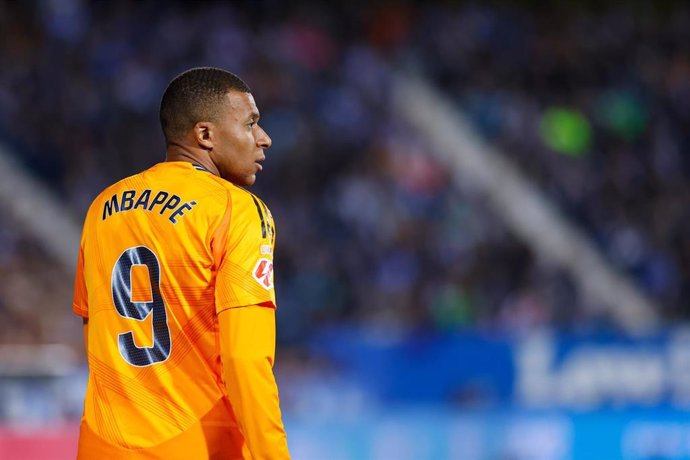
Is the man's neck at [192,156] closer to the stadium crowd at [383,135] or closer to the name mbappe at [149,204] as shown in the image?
the name mbappe at [149,204]

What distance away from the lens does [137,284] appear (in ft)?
10.3

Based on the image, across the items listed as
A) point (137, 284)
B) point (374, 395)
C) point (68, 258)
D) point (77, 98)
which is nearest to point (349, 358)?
point (374, 395)

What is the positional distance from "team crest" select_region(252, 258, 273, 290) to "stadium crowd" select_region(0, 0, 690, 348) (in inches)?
368

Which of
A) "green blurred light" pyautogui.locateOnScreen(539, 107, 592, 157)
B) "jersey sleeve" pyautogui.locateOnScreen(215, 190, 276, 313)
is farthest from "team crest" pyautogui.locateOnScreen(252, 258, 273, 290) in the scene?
"green blurred light" pyautogui.locateOnScreen(539, 107, 592, 157)

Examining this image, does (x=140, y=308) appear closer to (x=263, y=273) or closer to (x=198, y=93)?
(x=263, y=273)

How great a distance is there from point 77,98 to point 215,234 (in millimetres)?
12311

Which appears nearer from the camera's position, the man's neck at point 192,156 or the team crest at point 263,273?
the team crest at point 263,273

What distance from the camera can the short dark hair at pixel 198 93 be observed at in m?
3.22

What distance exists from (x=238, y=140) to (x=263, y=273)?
0.42 m

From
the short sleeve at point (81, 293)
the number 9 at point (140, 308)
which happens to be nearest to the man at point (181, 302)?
the number 9 at point (140, 308)

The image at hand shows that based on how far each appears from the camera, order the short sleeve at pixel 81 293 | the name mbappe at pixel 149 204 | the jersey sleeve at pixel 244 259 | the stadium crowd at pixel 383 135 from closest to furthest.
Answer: the jersey sleeve at pixel 244 259, the name mbappe at pixel 149 204, the short sleeve at pixel 81 293, the stadium crowd at pixel 383 135

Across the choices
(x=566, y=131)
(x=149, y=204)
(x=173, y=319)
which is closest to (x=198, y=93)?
(x=149, y=204)

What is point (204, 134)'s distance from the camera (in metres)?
3.26

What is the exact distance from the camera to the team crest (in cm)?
304
